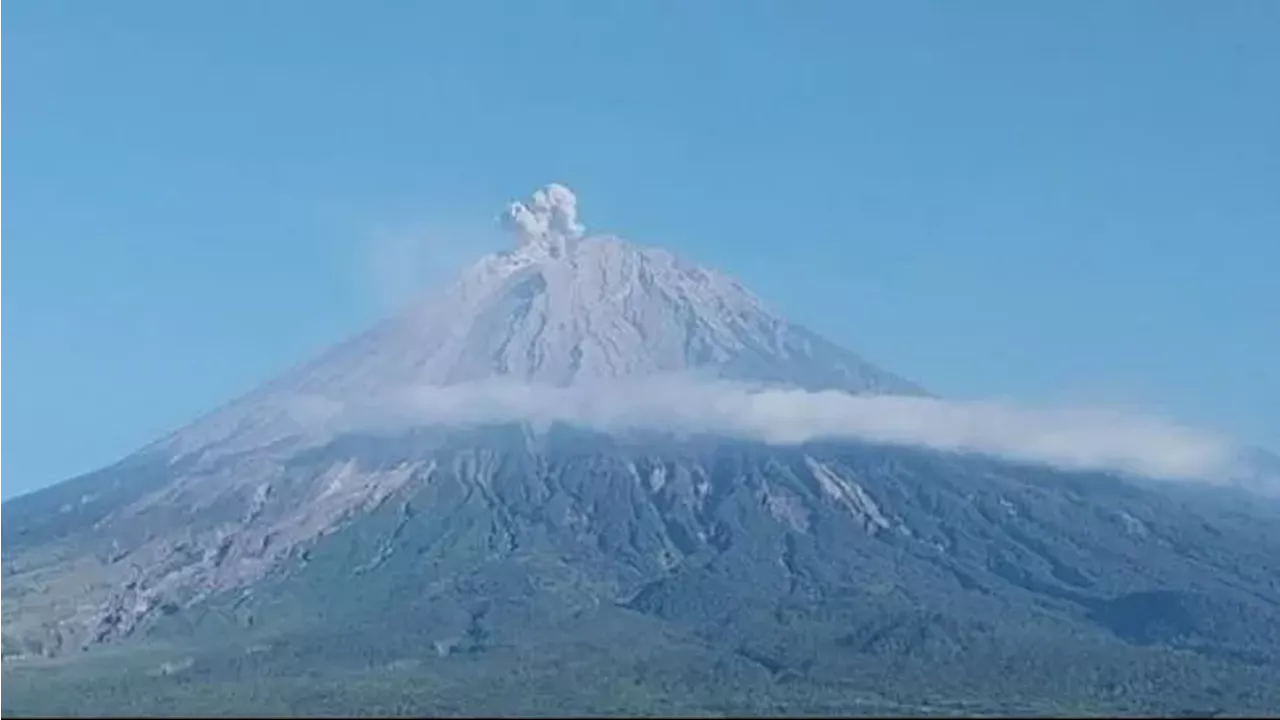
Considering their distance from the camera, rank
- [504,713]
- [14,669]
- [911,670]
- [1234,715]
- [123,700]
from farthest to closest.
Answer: [14,669] < [911,670] < [123,700] < [1234,715] < [504,713]

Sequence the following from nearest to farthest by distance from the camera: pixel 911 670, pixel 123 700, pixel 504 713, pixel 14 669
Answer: pixel 504 713
pixel 123 700
pixel 911 670
pixel 14 669

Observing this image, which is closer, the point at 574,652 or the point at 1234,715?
the point at 1234,715

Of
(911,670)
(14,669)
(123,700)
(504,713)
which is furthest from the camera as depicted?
(14,669)

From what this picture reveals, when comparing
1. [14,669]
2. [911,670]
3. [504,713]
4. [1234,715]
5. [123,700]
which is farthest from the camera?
[14,669]

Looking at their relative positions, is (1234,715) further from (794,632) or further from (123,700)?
(123,700)

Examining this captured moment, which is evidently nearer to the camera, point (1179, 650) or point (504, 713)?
point (504, 713)

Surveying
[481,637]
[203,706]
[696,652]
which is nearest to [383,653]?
[481,637]

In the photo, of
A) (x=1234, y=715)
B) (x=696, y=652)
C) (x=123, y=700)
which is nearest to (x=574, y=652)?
(x=696, y=652)

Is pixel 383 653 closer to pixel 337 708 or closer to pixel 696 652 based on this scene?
pixel 696 652

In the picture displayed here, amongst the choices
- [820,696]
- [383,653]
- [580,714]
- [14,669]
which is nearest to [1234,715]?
[820,696]
